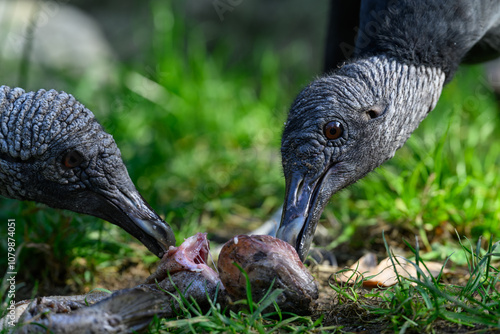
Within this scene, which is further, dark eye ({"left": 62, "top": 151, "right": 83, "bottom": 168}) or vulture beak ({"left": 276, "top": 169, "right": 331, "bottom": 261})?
dark eye ({"left": 62, "top": 151, "right": 83, "bottom": 168})

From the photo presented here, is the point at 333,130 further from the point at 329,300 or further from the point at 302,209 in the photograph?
the point at 329,300

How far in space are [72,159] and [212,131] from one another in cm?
364

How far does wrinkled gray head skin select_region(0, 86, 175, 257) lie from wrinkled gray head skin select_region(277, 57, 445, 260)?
2.54 ft

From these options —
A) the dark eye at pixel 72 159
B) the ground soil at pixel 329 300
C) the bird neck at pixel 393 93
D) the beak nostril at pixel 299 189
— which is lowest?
the ground soil at pixel 329 300

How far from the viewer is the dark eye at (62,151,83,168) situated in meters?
3.20

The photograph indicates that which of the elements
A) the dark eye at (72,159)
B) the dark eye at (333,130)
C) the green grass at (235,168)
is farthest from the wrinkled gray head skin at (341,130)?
the dark eye at (72,159)

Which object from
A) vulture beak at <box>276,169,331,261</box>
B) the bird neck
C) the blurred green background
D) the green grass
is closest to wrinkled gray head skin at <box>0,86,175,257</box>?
the green grass

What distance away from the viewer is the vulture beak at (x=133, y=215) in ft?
10.5

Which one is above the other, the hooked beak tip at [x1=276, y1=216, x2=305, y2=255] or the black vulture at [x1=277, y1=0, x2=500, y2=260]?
the black vulture at [x1=277, y1=0, x2=500, y2=260]

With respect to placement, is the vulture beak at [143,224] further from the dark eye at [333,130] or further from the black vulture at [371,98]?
the dark eye at [333,130]

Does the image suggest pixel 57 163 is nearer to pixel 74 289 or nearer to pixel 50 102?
pixel 50 102

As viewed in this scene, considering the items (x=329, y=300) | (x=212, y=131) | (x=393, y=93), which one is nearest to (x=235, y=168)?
(x=212, y=131)

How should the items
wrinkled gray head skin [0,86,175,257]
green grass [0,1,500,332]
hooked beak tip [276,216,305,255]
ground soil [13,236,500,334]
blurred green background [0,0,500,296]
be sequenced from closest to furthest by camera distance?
ground soil [13,236,500,334], hooked beak tip [276,216,305,255], wrinkled gray head skin [0,86,175,257], green grass [0,1,500,332], blurred green background [0,0,500,296]

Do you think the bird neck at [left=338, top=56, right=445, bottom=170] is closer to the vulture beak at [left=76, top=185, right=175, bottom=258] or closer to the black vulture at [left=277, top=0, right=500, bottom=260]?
the black vulture at [left=277, top=0, right=500, bottom=260]
